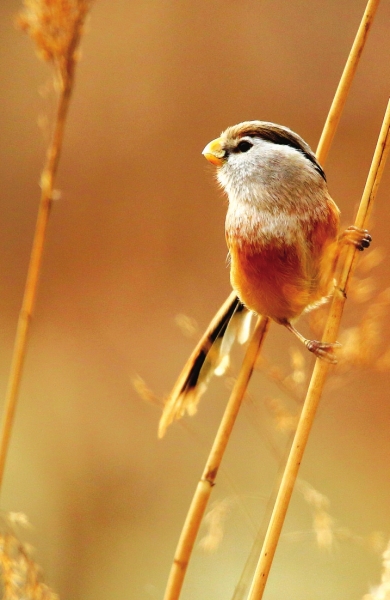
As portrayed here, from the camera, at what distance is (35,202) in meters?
1.02

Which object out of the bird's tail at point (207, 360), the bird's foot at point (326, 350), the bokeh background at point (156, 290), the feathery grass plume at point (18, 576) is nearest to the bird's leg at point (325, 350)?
the bird's foot at point (326, 350)

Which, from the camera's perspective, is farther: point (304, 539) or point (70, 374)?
point (70, 374)

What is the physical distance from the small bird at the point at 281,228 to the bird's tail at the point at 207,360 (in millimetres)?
23

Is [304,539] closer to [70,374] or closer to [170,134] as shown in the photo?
[70,374]

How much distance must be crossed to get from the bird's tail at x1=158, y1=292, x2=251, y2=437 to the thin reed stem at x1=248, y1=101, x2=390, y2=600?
12 cm

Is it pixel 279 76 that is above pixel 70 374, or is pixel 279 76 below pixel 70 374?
above

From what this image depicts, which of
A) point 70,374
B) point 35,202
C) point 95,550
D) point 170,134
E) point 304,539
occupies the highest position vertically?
point 170,134

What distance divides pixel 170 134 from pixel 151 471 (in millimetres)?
597

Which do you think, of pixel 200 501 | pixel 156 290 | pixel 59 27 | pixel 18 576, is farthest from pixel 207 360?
pixel 156 290

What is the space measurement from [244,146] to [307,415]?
246 millimetres

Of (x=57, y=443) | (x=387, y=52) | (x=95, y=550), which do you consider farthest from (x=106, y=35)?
(x=95, y=550)

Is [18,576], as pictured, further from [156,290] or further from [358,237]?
[156,290]

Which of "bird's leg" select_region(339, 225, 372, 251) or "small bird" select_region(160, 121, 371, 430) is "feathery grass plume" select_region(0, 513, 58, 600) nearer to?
"small bird" select_region(160, 121, 371, 430)

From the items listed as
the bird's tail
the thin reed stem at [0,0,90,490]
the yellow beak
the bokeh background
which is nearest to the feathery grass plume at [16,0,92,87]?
the thin reed stem at [0,0,90,490]
